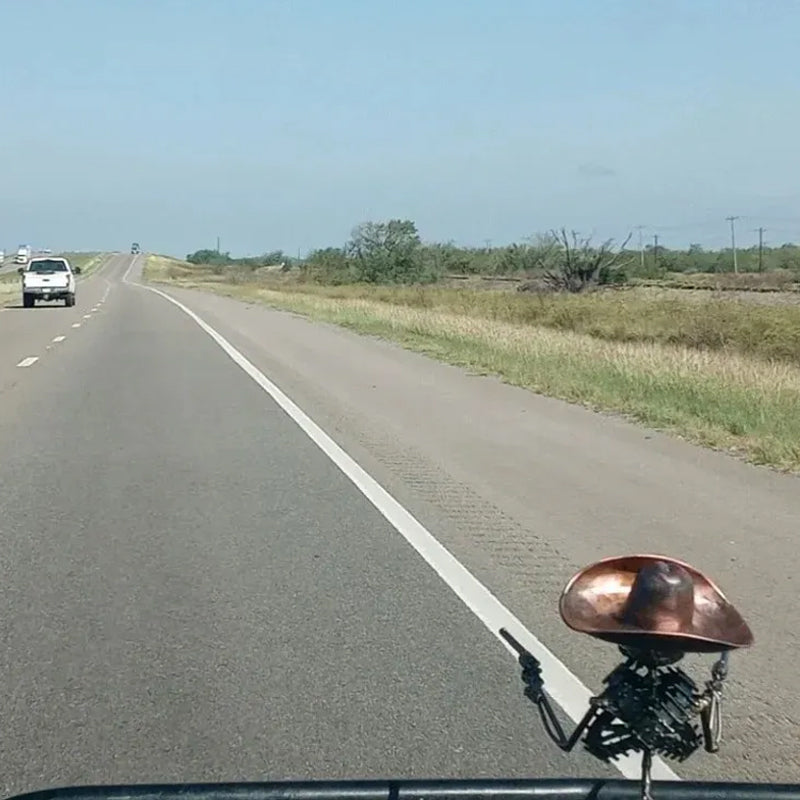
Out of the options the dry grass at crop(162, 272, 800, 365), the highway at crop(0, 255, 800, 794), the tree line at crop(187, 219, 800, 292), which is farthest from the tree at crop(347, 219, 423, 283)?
the highway at crop(0, 255, 800, 794)

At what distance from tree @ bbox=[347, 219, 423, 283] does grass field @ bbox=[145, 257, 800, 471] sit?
44652 mm

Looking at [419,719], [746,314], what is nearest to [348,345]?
[746,314]

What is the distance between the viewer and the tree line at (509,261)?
69250 mm

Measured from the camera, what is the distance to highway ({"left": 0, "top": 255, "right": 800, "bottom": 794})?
5.00 m

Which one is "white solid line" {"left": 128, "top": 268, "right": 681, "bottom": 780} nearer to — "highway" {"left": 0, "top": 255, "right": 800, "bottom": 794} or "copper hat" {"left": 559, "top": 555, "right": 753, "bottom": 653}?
"highway" {"left": 0, "top": 255, "right": 800, "bottom": 794}

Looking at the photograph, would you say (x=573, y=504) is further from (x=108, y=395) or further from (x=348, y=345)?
(x=348, y=345)

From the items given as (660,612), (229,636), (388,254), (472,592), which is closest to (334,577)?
(472,592)

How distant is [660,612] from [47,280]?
2120 inches

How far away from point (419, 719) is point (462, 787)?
2.31m

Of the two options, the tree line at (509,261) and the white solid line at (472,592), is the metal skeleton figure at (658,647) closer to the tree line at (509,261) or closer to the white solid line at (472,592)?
the white solid line at (472,592)

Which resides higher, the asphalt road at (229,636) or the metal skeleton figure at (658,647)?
the metal skeleton figure at (658,647)

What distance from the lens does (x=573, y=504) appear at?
34.0 ft

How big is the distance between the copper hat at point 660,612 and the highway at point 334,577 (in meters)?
2.34

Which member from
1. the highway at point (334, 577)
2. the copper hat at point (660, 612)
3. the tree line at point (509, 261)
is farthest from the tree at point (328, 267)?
the copper hat at point (660, 612)
